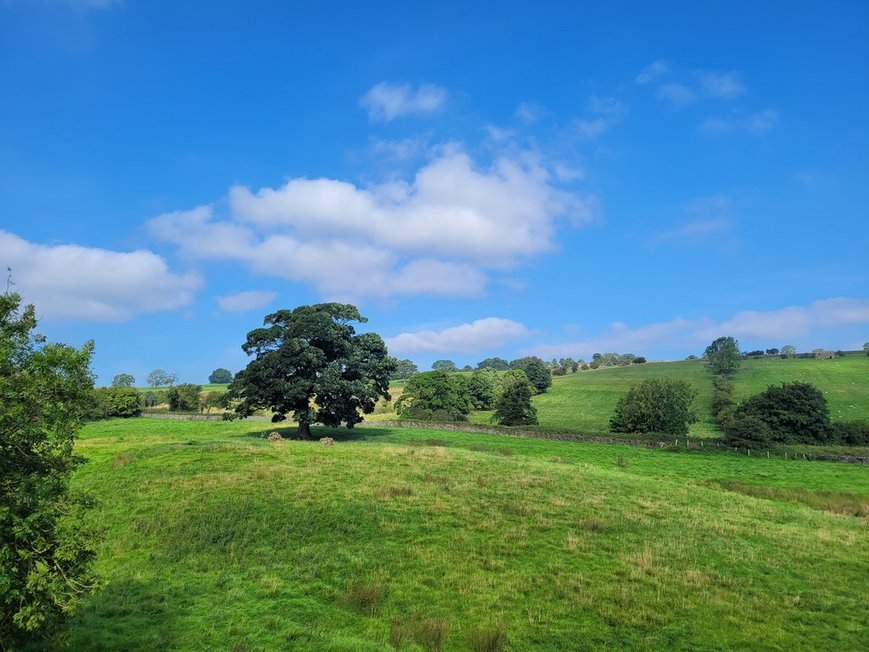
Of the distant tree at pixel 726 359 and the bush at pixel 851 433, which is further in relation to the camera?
the distant tree at pixel 726 359

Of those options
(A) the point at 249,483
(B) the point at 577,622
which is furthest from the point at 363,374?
(B) the point at 577,622

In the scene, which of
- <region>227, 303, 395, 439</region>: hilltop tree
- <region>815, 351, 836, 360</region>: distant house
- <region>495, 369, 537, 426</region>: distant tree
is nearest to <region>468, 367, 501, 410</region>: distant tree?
<region>495, 369, 537, 426</region>: distant tree

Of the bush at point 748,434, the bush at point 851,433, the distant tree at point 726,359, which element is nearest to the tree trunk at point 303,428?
the bush at point 748,434

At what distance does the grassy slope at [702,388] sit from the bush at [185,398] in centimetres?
6378

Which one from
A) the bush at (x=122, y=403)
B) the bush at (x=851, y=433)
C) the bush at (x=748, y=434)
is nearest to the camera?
→ the bush at (x=748, y=434)

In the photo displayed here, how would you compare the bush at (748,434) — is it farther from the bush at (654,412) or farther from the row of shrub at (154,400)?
the row of shrub at (154,400)

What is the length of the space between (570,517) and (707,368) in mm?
153400

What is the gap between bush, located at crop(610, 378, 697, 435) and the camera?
8206 centimetres

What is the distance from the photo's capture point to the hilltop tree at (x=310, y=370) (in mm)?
53594

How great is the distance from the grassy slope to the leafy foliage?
89720mm

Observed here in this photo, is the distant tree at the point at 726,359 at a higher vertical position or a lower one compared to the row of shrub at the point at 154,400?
higher

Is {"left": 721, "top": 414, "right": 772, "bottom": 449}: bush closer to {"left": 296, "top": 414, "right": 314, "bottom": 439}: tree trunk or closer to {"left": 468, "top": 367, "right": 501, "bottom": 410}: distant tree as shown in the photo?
{"left": 296, "top": 414, "right": 314, "bottom": 439}: tree trunk

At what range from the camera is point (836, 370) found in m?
141

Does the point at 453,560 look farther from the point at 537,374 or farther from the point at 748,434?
the point at 537,374
